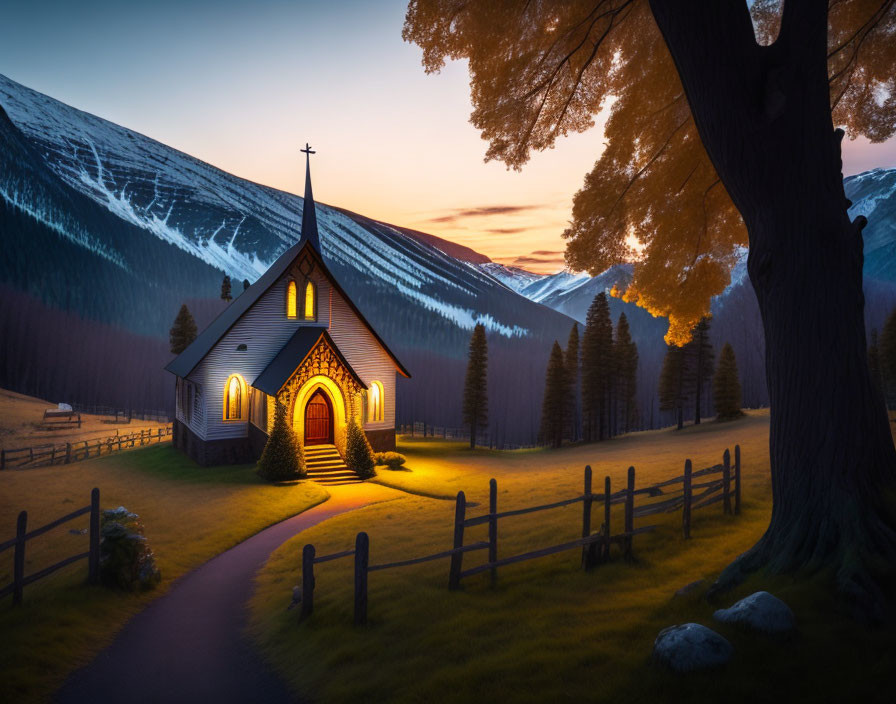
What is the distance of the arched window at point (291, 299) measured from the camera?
1082 inches

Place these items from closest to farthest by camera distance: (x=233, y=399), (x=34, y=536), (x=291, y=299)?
(x=34, y=536) < (x=233, y=399) < (x=291, y=299)

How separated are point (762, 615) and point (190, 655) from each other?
329 inches

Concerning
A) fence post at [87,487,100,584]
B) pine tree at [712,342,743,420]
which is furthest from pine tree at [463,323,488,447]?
fence post at [87,487,100,584]

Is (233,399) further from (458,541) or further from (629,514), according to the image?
(629,514)

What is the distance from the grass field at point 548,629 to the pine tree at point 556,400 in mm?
40439

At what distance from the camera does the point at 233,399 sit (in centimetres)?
2658

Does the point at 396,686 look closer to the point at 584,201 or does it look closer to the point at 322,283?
the point at 584,201

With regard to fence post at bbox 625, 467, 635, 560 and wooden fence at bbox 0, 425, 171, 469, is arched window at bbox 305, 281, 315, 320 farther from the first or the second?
fence post at bbox 625, 467, 635, 560

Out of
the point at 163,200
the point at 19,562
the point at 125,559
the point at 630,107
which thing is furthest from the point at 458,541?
the point at 163,200

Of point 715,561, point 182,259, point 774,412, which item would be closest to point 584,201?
point 774,412

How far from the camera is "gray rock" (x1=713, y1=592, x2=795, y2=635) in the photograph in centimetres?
507

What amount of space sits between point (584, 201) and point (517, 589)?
28.6 ft

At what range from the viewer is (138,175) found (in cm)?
17512

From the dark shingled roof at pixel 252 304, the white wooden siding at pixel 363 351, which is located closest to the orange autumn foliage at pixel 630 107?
the dark shingled roof at pixel 252 304
